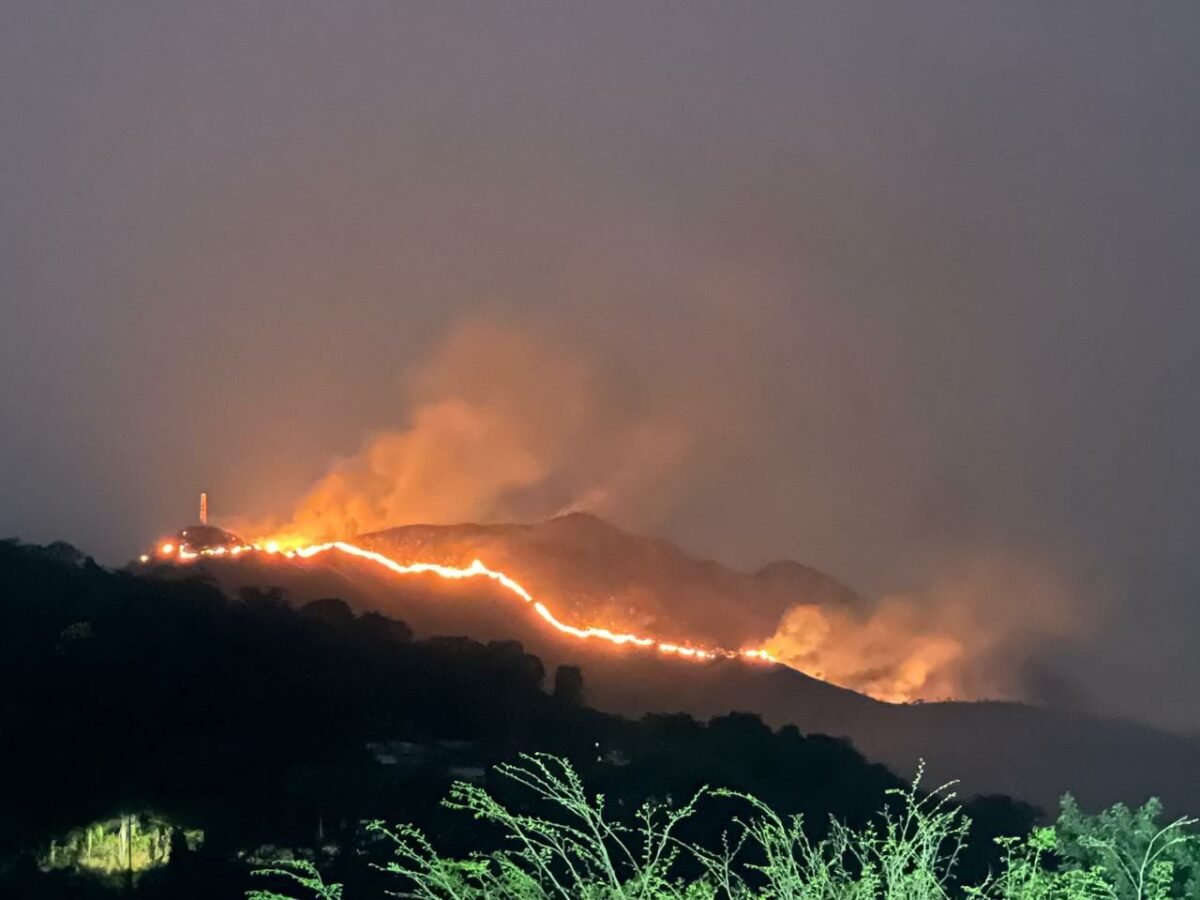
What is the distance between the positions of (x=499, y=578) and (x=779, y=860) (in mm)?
2694

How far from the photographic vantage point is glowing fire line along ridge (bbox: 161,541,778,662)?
15.9ft

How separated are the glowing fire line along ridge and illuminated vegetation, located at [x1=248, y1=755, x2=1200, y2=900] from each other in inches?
26.0

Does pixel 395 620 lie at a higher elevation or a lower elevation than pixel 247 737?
higher

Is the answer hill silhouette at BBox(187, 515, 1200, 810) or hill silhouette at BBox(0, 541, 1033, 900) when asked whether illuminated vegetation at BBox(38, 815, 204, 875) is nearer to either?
hill silhouette at BBox(0, 541, 1033, 900)

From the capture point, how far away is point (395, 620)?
4.91m

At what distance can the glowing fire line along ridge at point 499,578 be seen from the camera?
190 inches

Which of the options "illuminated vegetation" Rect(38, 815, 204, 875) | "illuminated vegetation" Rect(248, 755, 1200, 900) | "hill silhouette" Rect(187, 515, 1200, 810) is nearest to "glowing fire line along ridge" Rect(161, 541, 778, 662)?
"hill silhouette" Rect(187, 515, 1200, 810)

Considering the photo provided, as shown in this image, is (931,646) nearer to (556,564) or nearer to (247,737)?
(556,564)

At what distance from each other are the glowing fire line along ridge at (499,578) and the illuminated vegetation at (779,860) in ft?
2.17

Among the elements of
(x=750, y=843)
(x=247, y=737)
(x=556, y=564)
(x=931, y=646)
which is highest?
(x=556, y=564)

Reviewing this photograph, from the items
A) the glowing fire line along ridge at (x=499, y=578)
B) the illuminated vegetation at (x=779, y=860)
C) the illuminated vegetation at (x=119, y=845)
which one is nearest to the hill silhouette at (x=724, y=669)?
the glowing fire line along ridge at (x=499, y=578)

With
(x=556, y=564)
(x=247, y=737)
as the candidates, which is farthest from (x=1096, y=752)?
(x=247, y=737)

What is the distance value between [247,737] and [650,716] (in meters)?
1.54

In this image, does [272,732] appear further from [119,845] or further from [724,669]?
[724,669]
